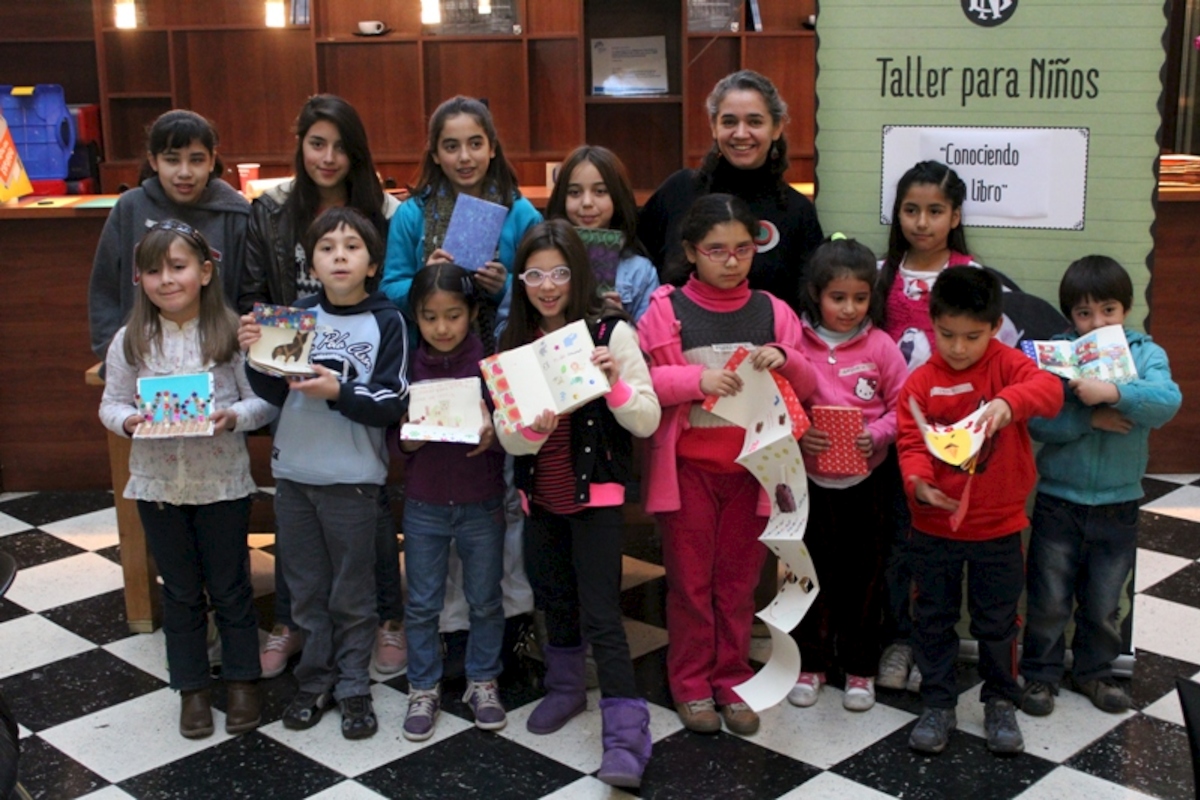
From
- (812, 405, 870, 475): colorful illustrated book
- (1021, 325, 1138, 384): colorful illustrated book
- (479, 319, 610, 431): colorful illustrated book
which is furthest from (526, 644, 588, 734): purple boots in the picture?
(1021, 325, 1138, 384): colorful illustrated book

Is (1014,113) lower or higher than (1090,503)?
higher

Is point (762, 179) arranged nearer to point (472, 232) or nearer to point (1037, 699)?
point (472, 232)

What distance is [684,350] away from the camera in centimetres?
271

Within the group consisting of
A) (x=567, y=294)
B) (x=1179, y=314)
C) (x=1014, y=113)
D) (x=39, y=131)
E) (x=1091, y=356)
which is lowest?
(x=1179, y=314)

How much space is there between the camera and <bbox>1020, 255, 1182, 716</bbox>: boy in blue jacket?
2705 millimetres

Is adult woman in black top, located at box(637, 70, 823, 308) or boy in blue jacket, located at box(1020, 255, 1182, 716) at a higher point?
adult woman in black top, located at box(637, 70, 823, 308)

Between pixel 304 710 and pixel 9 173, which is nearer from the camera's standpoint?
pixel 304 710

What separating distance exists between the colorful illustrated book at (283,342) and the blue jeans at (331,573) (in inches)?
11.8

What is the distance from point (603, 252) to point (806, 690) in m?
1.10

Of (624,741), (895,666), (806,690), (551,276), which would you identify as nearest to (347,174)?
(551,276)

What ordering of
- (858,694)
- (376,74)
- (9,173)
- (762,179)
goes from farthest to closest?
(376,74) → (9,173) → (762,179) → (858,694)

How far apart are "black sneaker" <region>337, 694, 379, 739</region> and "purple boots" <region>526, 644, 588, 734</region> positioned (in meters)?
0.34

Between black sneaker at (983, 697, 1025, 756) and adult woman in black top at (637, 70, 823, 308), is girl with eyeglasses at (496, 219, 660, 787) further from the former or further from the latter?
black sneaker at (983, 697, 1025, 756)

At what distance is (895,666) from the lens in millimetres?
2949
